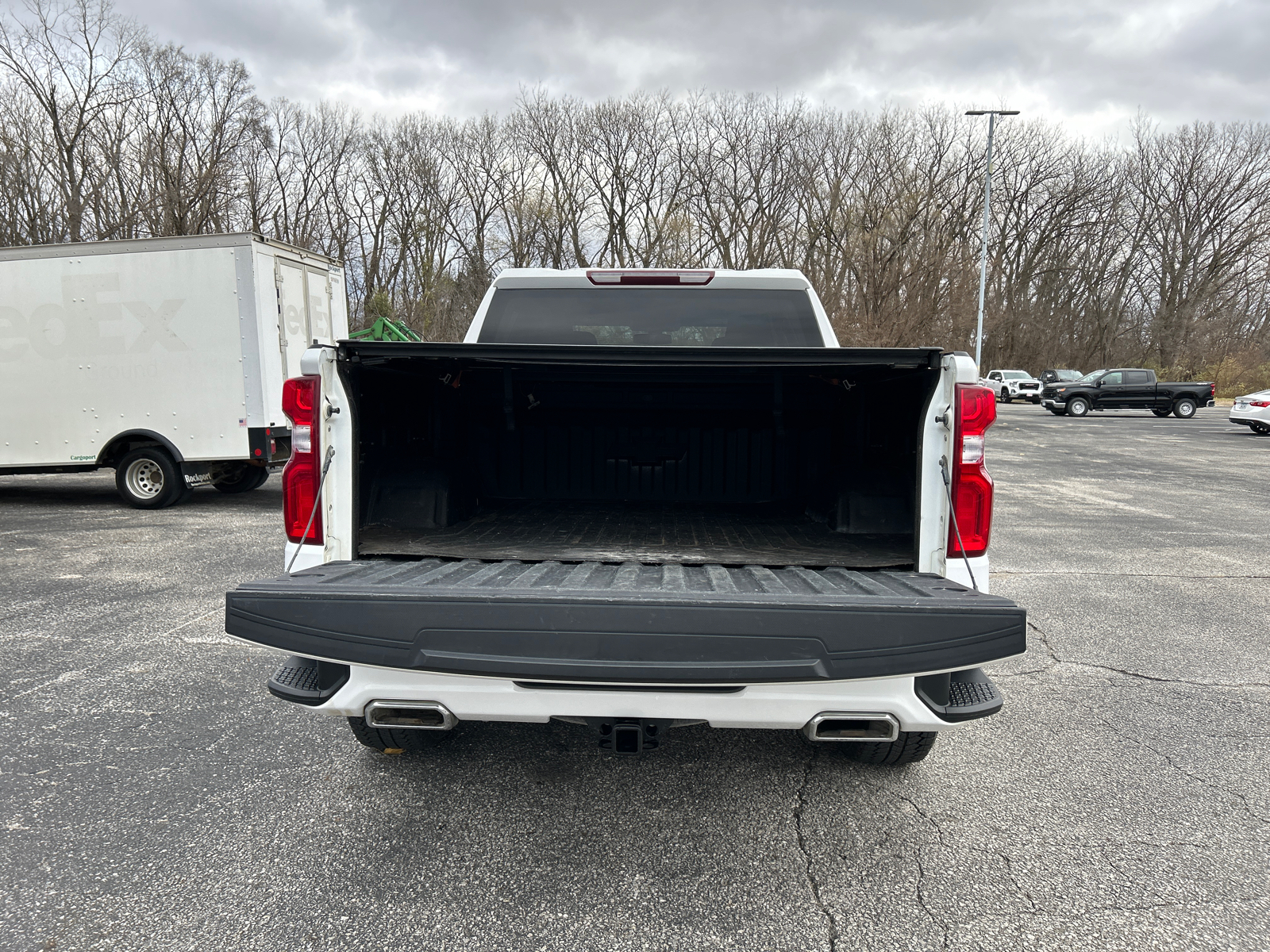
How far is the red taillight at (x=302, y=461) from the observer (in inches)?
99.7

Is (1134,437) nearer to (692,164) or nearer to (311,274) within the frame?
(311,274)

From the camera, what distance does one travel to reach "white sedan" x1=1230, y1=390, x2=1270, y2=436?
20281 mm

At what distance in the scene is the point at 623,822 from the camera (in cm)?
252

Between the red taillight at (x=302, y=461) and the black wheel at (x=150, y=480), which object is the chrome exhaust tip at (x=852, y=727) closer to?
the red taillight at (x=302, y=461)

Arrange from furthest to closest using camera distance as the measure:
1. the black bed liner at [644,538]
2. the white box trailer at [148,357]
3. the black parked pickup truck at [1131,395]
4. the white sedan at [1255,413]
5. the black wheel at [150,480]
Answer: the black parked pickup truck at [1131,395], the white sedan at [1255,413], the black wheel at [150,480], the white box trailer at [148,357], the black bed liner at [644,538]

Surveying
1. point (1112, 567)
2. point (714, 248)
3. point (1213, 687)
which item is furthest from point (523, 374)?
point (714, 248)

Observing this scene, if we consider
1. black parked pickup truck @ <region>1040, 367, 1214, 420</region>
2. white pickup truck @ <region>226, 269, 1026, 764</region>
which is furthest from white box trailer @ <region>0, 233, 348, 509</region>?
black parked pickup truck @ <region>1040, 367, 1214, 420</region>

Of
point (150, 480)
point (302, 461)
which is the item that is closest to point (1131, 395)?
point (150, 480)

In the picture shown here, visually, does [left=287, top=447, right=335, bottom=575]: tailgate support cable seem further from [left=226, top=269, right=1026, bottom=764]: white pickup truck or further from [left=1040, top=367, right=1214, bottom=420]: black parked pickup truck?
[left=1040, top=367, right=1214, bottom=420]: black parked pickup truck

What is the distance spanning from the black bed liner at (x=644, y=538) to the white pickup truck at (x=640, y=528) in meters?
0.02

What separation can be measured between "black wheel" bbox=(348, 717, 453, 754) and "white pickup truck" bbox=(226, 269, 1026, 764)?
2 centimetres

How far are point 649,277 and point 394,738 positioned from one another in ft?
8.44

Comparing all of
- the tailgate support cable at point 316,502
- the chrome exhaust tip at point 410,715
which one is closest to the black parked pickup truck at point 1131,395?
the tailgate support cable at point 316,502

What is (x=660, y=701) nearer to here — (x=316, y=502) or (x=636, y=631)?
(x=636, y=631)
